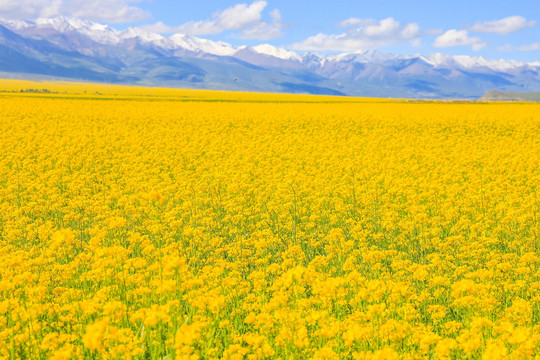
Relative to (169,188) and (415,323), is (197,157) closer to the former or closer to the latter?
(169,188)

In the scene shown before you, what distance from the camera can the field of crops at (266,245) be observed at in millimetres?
4609

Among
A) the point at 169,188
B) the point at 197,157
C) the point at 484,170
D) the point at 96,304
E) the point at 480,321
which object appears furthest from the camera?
the point at 197,157

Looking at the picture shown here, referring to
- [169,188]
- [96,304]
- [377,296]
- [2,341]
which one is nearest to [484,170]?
[169,188]

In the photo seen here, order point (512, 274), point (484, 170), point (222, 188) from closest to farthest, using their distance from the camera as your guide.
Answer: point (512, 274) → point (222, 188) → point (484, 170)

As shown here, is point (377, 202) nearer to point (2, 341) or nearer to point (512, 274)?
point (512, 274)

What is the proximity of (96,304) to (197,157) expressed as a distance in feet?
41.9

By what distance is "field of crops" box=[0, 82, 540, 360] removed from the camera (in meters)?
4.61

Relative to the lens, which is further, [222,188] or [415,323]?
[222,188]

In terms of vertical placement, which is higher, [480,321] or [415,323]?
[480,321]

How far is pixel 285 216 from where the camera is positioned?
32.8 feet

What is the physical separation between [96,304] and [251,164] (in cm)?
1047

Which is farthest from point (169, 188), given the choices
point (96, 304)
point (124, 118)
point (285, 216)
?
point (124, 118)

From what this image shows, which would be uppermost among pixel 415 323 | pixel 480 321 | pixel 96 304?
pixel 480 321

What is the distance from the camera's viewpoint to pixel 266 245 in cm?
748
